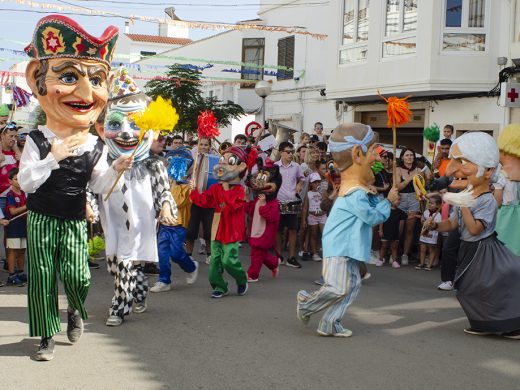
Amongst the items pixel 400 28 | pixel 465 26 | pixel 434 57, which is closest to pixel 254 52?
pixel 400 28

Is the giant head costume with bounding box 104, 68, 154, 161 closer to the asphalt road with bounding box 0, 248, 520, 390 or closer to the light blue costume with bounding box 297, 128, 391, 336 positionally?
the asphalt road with bounding box 0, 248, 520, 390

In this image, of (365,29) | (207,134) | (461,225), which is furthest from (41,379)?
(365,29)

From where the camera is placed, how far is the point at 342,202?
269 inches

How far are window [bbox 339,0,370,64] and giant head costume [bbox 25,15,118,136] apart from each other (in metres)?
14.3

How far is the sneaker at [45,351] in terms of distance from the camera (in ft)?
18.9

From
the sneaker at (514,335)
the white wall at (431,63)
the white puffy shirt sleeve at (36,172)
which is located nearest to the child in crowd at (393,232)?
the sneaker at (514,335)

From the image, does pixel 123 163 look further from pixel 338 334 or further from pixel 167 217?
pixel 338 334

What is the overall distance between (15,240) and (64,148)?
3.79 m

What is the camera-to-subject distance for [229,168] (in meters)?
8.73

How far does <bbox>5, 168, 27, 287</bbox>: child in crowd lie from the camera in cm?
920

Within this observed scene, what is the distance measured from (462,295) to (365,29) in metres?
14.0

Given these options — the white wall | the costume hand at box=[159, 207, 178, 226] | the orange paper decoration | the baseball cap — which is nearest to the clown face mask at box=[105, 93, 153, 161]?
the costume hand at box=[159, 207, 178, 226]

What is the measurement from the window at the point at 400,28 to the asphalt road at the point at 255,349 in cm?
1042

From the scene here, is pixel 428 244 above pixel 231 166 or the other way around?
the other way around
